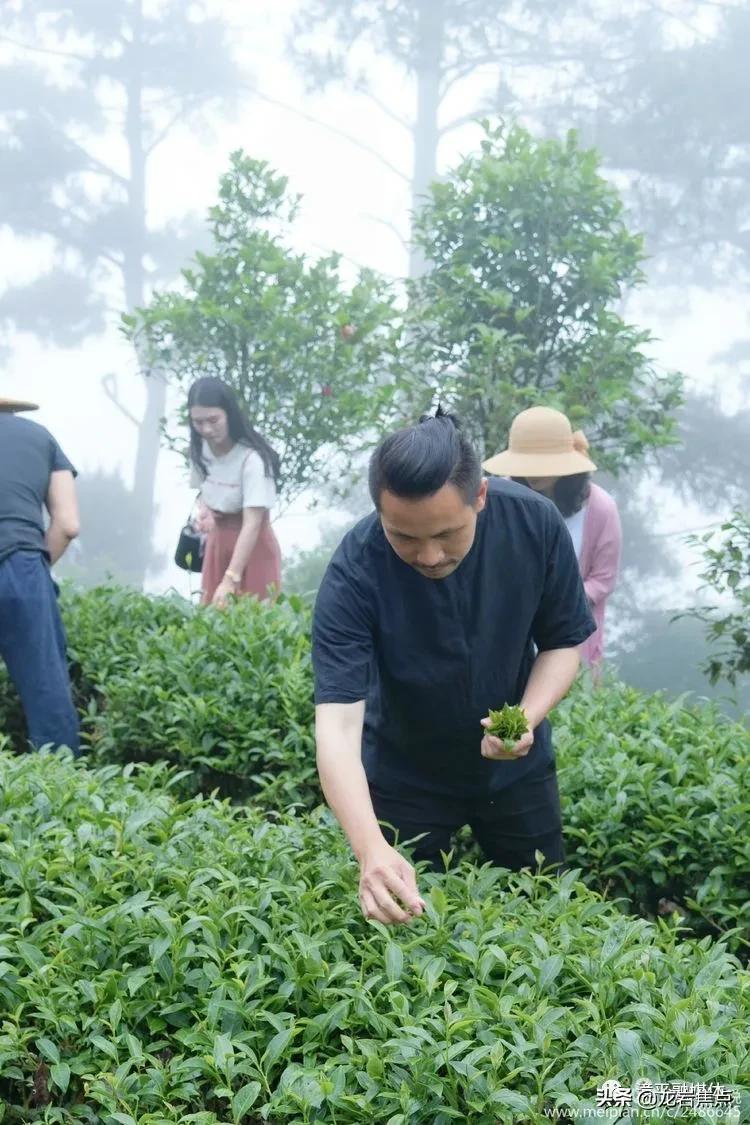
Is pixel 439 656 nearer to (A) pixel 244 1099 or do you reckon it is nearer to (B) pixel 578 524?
(A) pixel 244 1099

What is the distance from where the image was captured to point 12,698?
211 inches

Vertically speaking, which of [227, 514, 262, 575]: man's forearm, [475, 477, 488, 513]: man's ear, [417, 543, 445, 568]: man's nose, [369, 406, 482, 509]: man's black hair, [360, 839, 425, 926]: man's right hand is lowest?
[227, 514, 262, 575]: man's forearm

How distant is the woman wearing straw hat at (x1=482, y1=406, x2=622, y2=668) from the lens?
462cm

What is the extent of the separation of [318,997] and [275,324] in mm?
6126

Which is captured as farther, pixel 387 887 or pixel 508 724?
pixel 508 724

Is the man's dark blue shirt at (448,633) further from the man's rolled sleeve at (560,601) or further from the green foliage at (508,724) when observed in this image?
the green foliage at (508,724)

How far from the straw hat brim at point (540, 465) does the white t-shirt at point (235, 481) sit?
54.6 inches

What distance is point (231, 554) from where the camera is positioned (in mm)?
6184

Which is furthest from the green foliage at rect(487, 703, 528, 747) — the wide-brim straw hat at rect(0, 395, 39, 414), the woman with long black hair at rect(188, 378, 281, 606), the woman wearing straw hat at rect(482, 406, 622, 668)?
the woman with long black hair at rect(188, 378, 281, 606)

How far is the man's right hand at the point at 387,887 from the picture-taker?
1.96m

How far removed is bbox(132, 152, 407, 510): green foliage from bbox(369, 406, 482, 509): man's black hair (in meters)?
5.67

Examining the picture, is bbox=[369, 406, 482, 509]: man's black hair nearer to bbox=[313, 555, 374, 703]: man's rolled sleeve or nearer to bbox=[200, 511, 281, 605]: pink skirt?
bbox=[313, 555, 374, 703]: man's rolled sleeve

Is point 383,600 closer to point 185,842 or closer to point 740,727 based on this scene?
point 185,842

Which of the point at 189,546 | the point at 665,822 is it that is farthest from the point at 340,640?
the point at 189,546
